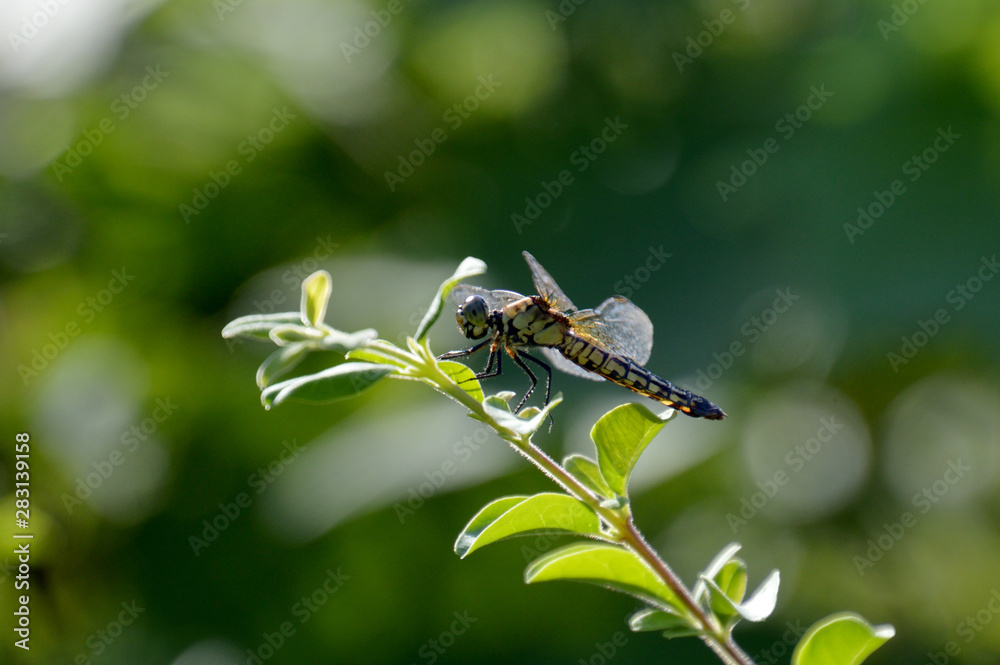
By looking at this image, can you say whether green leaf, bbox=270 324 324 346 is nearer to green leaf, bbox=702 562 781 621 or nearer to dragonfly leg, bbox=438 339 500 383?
green leaf, bbox=702 562 781 621

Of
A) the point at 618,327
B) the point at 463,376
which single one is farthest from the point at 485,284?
the point at 463,376

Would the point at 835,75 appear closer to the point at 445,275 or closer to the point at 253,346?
the point at 445,275

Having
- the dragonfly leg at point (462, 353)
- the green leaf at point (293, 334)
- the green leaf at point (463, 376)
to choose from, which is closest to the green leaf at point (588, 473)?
the green leaf at point (463, 376)

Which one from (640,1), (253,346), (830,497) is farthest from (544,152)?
(830,497)

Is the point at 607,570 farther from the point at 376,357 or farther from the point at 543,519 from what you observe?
the point at 376,357

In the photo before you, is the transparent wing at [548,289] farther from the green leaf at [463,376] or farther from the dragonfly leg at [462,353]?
the green leaf at [463,376]

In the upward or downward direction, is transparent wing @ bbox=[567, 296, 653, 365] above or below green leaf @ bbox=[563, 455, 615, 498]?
below

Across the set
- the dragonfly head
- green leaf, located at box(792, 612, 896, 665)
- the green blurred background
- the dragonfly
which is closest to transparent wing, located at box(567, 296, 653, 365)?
the dragonfly
